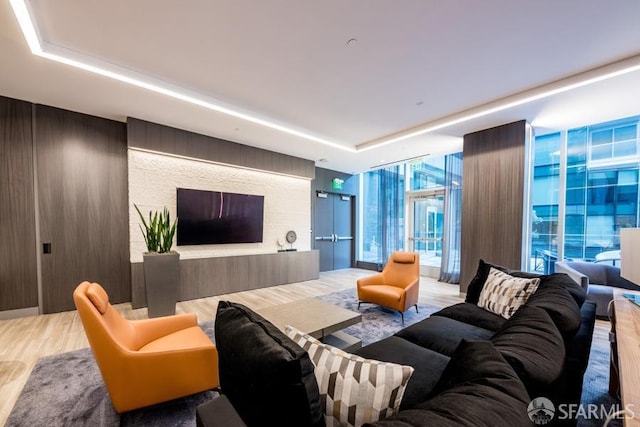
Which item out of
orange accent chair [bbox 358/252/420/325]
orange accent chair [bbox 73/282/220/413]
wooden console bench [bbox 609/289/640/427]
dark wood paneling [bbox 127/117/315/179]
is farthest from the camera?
dark wood paneling [bbox 127/117/315/179]

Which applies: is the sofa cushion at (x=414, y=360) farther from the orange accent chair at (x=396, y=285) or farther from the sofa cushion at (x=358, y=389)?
the orange accent chair at (x=396, y=285)

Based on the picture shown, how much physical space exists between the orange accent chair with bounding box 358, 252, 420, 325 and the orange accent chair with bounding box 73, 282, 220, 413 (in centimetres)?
231

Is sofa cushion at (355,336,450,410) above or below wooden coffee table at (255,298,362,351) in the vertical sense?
above

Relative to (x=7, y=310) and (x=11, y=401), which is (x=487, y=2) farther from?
(x=7, y=310)

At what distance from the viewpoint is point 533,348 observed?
102cm

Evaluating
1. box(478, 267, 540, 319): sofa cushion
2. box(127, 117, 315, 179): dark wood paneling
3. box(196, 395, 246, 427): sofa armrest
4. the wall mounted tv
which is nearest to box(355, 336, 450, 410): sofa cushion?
box(196, 395, 246, 427): sofa armrest

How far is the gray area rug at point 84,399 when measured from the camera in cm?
166

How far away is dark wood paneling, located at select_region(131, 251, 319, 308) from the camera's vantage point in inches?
163

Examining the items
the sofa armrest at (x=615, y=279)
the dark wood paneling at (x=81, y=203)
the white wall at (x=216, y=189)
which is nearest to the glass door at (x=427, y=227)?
the sofa armrest at (x=615, y=279)

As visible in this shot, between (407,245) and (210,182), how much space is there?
5142mm

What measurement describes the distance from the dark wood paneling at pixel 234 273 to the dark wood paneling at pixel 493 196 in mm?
3243

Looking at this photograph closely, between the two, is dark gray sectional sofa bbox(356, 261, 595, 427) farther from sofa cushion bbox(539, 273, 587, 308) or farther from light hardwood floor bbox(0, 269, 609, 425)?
light hardwood floor bbox(0, 269, 609, 425)

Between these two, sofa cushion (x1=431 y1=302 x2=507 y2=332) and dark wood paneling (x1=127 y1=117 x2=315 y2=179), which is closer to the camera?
sofa cushion (x1=431 y1=302 x2=507 y2=332)

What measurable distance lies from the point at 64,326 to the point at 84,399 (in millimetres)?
1870
